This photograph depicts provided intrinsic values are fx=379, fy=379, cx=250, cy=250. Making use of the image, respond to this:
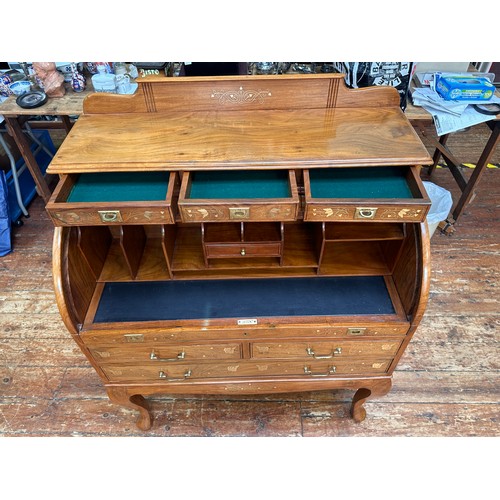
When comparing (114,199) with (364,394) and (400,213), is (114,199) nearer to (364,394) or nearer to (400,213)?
(400,213)

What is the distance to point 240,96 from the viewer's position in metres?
1.59

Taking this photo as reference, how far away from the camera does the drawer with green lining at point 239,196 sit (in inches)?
52.1

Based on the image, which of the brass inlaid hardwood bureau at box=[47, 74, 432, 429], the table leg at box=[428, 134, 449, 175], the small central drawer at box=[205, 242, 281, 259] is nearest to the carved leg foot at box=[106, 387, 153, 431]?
the brass inlaid hardwood bureau at box=[47, 74, 432, 429]

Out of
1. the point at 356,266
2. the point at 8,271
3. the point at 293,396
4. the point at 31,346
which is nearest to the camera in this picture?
the point at 356,266

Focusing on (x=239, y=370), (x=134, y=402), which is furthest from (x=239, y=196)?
(x=134, y=402)

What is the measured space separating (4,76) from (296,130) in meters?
2.47

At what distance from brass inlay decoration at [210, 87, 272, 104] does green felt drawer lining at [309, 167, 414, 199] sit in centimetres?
39

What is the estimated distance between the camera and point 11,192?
331cm

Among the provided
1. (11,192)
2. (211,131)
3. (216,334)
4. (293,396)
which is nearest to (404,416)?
(293,396)

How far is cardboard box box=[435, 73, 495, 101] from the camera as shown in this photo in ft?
8.49

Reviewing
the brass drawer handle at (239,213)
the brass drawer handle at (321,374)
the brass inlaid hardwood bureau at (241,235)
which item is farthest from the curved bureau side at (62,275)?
the brass drawer handle at (321,374)

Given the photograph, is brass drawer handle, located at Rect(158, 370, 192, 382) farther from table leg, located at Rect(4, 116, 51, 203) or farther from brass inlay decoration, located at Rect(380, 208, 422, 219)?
table leg, located at Rect(4, 116, 51, 203)

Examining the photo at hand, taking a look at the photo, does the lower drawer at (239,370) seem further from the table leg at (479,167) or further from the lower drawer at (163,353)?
the table leg at (479,167)

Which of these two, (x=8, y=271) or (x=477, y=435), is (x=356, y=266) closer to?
(x=477, y=435)
